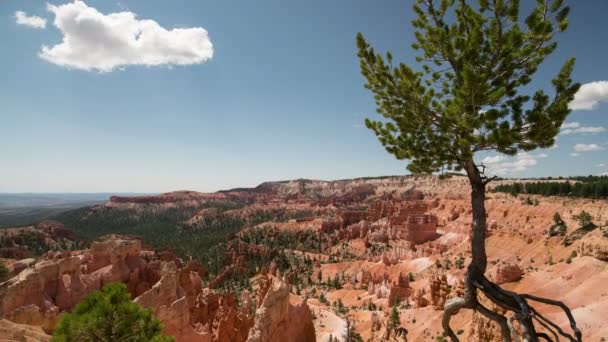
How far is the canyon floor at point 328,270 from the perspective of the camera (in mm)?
21844

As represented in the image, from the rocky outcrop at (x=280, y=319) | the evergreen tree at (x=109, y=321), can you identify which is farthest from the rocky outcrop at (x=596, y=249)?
the evergreen tree at (x=109, y=321)

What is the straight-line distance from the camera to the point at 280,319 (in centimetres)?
2233

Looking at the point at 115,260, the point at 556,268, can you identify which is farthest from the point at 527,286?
the point at 115,260

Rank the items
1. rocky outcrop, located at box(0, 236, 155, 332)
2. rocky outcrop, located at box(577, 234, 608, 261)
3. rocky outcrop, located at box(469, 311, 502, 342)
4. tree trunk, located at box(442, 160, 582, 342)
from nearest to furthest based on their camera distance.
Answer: tree trunk, located at box(442, 160, 582, 342) → rocky outcrop, located at box(469, 311, 502, 342) → rocky outcrop, located at box(0, 236, 155, 332) → rocky outcrop, located at box(577, 234, 608, 261)

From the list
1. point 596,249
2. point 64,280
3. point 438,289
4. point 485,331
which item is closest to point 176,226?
point 64,280

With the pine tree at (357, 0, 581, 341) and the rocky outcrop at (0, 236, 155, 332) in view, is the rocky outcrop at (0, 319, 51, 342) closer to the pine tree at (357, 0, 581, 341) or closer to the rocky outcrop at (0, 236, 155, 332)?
the rocky outcrop at (0, 236, 155, 332)

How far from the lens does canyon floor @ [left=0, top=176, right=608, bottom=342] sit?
21844 millimetres

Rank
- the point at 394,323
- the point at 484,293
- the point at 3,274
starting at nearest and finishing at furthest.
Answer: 1. the point at 484,293
2. the point at 394,323
3. the point at 3,274

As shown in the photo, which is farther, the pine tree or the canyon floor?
the canyon floor

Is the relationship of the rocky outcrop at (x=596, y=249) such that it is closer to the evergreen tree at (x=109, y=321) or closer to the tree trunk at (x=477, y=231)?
the tree trunk at (x=477, y=231)

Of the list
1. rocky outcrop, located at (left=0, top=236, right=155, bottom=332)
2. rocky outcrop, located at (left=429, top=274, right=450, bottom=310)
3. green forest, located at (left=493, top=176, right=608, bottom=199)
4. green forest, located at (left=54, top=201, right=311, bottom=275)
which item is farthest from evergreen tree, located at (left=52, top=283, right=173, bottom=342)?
green forest, located at (left=493, top=176, right=608, bottom=199)

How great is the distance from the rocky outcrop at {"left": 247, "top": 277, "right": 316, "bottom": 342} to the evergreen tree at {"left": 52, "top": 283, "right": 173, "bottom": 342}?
Answer: 31.4ft

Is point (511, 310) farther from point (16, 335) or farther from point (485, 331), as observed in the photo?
point (16, 335)

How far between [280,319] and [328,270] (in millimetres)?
51082
